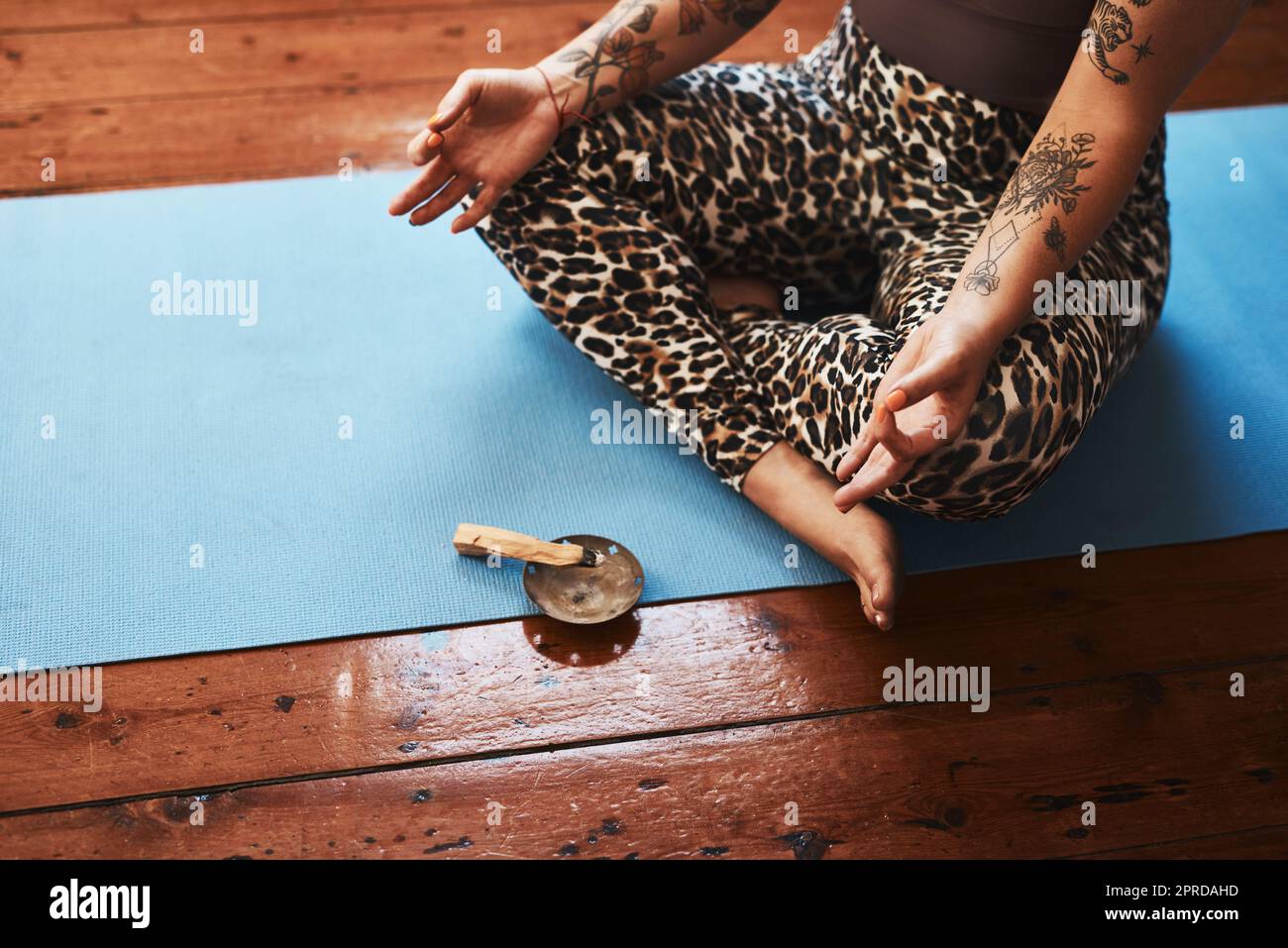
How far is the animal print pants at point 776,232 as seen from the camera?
3.60 ft

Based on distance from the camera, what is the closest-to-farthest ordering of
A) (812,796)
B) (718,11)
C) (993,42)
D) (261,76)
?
(812,796) → (993,42) → (718,11) → (261,76)

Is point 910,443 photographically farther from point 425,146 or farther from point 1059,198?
point 425,146

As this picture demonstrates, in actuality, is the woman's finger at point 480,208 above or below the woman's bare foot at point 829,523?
above

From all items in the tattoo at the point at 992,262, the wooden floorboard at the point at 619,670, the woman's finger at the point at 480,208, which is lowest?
the wooden floorboard at the point at 619,670

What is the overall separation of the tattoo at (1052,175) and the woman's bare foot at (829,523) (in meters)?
0.30

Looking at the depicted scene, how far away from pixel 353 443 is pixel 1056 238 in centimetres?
72

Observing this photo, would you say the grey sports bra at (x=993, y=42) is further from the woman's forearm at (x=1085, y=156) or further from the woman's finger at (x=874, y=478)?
the woman's finger at (x=874, y=478)

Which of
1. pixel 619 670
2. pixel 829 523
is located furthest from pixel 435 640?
pixel 829 523

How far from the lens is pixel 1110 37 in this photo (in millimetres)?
941

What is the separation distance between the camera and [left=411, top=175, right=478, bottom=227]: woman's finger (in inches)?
43.3

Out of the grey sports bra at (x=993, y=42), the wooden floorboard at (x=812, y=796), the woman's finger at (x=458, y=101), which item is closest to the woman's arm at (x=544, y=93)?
the woman's finger at (x=458, y=101)

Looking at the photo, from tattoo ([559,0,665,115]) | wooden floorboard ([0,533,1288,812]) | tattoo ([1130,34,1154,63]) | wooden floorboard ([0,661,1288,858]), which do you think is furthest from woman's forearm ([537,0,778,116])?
wooden floorboard ([0,661,1288,858])
